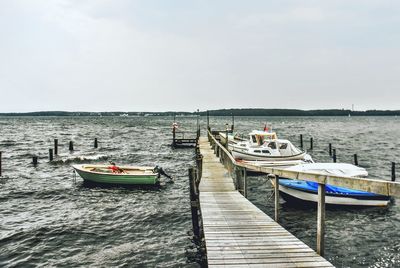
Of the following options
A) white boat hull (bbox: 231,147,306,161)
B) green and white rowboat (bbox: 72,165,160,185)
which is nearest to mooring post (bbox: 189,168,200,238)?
green and white rowboat (bbox: 72,165,160,185)

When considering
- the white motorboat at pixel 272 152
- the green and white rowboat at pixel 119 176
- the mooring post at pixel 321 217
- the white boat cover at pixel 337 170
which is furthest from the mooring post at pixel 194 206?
the white motorboat at pixel 272 152

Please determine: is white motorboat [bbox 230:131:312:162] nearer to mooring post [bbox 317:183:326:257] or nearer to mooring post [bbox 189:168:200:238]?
mooring post [bbox 189:168:200:238]

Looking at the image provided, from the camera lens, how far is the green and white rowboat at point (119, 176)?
2156 centimetres

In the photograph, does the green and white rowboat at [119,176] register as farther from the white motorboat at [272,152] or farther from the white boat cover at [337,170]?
the white boat cover at [337,170]

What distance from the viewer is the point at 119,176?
21750 mm

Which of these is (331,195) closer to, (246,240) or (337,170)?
(337,170)

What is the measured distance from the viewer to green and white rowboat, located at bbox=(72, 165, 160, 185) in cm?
2156

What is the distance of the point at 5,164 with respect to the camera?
1278 inches

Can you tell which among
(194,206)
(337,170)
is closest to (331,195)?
(337,170)

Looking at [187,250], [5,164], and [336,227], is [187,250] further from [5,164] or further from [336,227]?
[5,164]

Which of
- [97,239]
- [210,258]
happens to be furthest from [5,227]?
[210,258]

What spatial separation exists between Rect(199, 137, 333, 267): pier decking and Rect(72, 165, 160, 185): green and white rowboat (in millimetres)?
10603

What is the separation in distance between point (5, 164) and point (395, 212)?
106ft

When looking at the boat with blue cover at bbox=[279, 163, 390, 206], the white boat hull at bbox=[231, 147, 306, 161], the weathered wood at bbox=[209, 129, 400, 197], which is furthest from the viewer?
the white boat hull at bbox=[231, 147, 306, 161]
